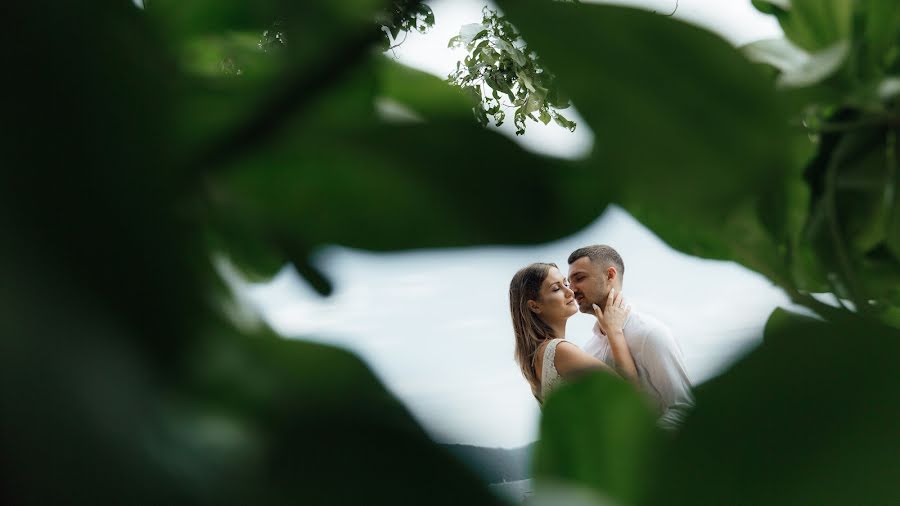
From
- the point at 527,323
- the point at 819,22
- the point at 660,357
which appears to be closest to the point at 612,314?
the point at 660,357

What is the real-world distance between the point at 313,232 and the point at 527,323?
1132 mm

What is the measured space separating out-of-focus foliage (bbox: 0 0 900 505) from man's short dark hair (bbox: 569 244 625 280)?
1.91ft

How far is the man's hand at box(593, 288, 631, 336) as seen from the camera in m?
0.70

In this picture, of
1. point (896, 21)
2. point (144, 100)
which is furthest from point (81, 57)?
point (896, 21)

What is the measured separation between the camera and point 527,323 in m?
1.23

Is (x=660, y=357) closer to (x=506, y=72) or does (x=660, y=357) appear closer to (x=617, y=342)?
(x=617, y=342)

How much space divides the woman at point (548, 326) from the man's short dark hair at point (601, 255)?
3cm

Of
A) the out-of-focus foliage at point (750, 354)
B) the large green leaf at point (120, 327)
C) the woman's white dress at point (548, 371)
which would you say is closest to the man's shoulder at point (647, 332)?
the woman's white dress at point (548, 371)

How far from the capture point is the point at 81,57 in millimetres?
48

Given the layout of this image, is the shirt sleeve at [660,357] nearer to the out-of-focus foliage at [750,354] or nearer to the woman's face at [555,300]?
the woman's face at [555,300]

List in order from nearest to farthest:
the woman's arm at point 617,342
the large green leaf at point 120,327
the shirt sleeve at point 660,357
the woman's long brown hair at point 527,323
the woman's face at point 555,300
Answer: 1. the large green leaf at point 120,327
2. the shirt sleeve at point 660,357
3. the woman's arm at point 617,342
4. the woman's face at point 555,300
5. the woman's long brown hair at point 527,323

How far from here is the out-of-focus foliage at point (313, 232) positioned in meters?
0.04

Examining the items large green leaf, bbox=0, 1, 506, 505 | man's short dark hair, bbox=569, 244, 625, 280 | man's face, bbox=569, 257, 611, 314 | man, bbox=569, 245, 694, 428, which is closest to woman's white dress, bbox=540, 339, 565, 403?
man's short dark hair, bbox=569, 244, 625, 280

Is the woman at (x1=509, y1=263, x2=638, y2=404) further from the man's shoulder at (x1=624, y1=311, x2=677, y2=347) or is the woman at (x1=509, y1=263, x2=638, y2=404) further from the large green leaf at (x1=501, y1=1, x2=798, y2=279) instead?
the large green leaf at (x1=501, y1=1, x2=798, y2=279)
